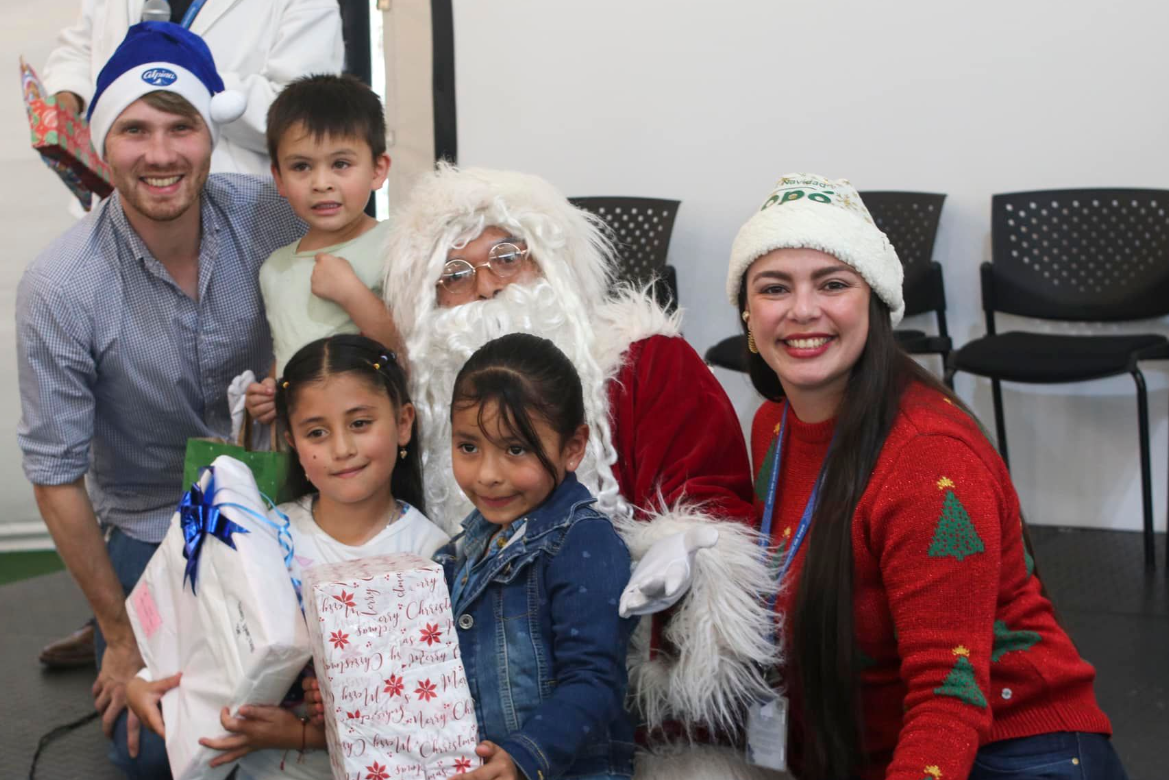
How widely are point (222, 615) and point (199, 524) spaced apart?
0.18 metres

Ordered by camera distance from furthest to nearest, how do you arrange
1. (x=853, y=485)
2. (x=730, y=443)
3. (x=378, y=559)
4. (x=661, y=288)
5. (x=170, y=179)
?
(x=661, y=288)
(x=170, y=179)
(x=730, y=443)
(x=378, y=559)
(x=853, y=485)

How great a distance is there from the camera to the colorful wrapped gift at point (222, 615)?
1886 mm

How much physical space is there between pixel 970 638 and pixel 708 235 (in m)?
3.76

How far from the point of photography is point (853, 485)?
5.95 feet

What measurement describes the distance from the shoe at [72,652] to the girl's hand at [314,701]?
2132 mm

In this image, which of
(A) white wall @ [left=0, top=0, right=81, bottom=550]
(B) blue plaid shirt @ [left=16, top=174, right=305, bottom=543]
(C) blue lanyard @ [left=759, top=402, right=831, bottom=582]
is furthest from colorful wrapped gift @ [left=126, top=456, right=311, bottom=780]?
(A) white wall @ [left=0, top=0, right=81, bottom=550]

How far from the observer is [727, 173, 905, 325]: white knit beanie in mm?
1864

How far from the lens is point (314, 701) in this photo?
1.99 metres

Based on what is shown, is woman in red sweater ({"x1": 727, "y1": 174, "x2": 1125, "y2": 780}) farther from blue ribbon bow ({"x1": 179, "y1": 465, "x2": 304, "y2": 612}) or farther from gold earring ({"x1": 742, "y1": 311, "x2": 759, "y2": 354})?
blue ribbon bow ({"x1": 179, "y1": 465, "x2": 304, "y2": 612})

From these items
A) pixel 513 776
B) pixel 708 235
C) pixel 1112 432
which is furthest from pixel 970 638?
pixel 708 235

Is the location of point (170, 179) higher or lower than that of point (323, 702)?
higher

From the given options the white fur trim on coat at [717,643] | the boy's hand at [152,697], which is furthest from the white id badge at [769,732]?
the boy's hand at [152,697]

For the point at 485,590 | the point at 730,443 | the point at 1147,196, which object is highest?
the point at 1147,196

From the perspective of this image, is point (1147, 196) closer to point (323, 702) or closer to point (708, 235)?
point (708, 235)
